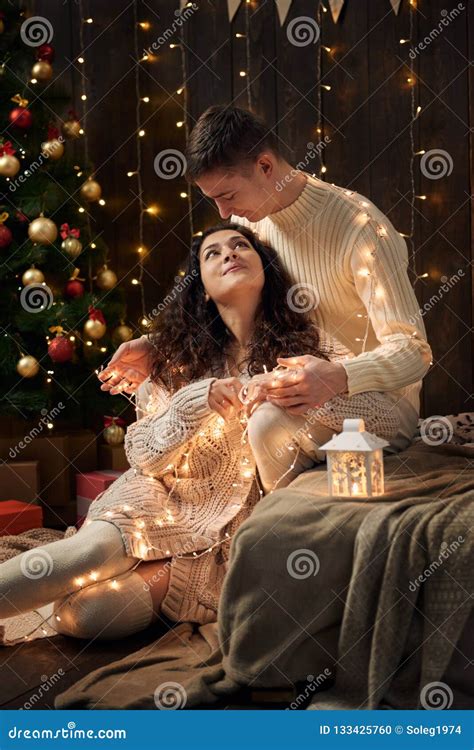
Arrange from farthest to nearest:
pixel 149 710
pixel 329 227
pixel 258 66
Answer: pixel 258 66, pixel 329 227, pixel 149 710

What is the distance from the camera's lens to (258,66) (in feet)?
12.4

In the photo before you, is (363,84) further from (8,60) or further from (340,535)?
(340,535)

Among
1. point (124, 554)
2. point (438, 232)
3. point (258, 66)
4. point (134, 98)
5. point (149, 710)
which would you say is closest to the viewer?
point (149, 710)

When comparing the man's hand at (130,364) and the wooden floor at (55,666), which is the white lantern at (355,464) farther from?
the man's hand at (130,364)

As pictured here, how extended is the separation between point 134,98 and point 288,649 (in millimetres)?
2842

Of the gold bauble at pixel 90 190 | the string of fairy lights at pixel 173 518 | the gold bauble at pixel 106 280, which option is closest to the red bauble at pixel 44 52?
the gold bauble at pixel 90 190

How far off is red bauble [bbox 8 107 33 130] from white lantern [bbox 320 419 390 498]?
6.79 ft

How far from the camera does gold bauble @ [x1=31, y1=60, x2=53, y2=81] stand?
3525 mm

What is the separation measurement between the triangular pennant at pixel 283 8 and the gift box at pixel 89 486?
1.84 m

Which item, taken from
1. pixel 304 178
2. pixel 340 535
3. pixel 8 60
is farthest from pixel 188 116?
pixel 340 535

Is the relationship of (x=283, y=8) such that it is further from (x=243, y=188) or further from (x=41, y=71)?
(x=243, y=188)

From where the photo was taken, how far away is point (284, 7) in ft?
12.0

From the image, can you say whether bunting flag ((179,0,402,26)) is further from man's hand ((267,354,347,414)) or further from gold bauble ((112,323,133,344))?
man's hand ((267,354,347,414))

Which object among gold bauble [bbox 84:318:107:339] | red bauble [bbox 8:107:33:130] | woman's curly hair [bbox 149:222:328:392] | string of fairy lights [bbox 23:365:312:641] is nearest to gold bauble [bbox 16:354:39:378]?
A: gold bauble [bbox 84:318:107:339]
